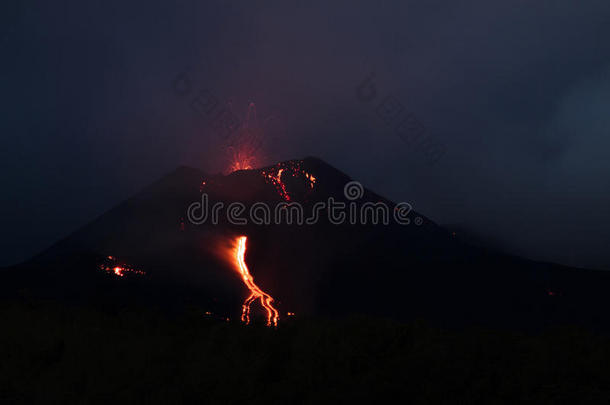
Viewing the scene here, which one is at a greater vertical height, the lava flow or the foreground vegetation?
the lava flow

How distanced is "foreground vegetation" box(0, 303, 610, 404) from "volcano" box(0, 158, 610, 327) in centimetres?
847

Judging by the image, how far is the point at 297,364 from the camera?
22.2 feet

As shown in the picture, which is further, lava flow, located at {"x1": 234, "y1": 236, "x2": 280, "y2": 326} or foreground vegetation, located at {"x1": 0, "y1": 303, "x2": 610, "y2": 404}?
lava flow, located at {"x1": 234, "y1": 236, "x2": 280, "y2": 326}

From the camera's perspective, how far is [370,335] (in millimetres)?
7930

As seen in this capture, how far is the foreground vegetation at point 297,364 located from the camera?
559 cm

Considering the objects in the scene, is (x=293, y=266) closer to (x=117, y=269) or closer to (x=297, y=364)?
(x=117, y=269)

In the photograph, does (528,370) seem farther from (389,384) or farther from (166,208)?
(166,208)

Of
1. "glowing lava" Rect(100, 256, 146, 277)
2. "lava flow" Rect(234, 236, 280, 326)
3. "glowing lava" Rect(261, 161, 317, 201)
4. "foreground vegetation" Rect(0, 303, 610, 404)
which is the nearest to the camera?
"foreground vegetation" Rect(0, 303, 610, 404)

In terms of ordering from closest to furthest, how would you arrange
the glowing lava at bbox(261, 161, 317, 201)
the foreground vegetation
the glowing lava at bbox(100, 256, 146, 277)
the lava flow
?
the foreground vegetation < the lava flow < the glowing lava at bbox(100, 256, 146, 277) < the glowing lava at bbox(261, 161, 317, 201)

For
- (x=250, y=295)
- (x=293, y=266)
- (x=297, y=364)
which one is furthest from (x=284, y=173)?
(x=297, y=364)

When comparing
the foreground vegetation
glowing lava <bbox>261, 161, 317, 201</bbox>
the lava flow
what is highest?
glowing lava <bbox>261, 161, 317, 201</bbox>

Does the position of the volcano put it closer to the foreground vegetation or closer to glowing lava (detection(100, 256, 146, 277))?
glowing lava (detection(100, 256, 146, 277))

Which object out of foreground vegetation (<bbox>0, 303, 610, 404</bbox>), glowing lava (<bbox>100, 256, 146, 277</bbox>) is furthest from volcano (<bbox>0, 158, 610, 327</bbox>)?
foreground vegetation (<bbox>0, 303, 610, 404</bbox>)

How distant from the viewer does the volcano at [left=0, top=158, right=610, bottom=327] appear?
2002 centimetres
